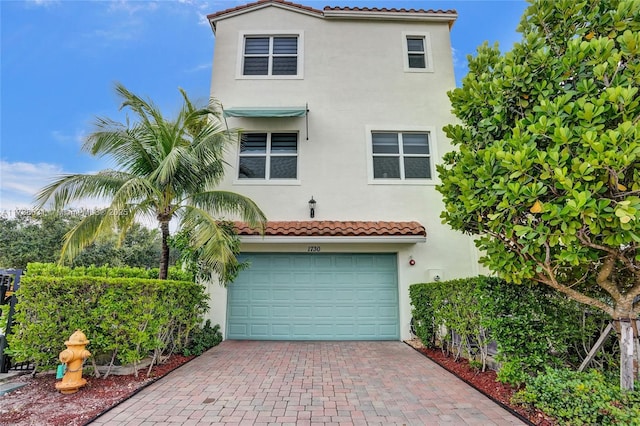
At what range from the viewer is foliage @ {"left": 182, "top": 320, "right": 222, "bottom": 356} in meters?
8.20

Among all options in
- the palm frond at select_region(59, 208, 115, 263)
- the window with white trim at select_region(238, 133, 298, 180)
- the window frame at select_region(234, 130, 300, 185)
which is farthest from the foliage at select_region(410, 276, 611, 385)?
the palm frond at select_region(59, 208, 115, 263)

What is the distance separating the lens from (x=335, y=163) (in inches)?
439

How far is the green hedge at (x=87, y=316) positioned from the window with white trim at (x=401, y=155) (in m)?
8.13

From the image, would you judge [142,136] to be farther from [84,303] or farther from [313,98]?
[313,98]

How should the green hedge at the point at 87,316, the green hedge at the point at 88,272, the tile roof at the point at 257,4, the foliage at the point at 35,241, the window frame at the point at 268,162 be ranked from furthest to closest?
the foliage at the point at 35,241 < the tile roof at the point at 257,4 < the window frame at the point at 268,162 < the green hedge at the point at 88,272 < the green hedge at the point at 87,316

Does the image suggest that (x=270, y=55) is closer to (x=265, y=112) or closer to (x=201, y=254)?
(x=265, y=112)

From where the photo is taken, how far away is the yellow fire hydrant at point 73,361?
5.14 meters

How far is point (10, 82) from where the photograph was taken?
12.7 m

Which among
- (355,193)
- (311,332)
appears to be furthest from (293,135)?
(311,332)

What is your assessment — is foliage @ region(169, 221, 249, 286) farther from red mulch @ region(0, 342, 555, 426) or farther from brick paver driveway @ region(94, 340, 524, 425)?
red mulch @ region(0, 342, 555, 426)

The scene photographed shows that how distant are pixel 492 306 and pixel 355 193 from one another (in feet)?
20.6

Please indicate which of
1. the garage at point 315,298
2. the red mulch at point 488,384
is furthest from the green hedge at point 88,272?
the red mulch at point 488,384

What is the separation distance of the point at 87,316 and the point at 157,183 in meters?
3.15

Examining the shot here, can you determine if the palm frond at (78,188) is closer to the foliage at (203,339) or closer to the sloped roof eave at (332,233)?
the sloped roof eave at (332,233)
